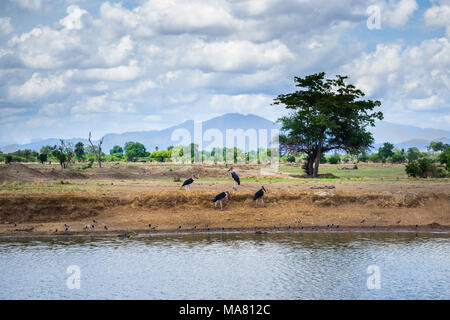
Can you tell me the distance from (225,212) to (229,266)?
1150cm

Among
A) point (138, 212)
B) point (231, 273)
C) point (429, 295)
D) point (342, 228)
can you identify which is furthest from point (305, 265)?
point (138, 212)

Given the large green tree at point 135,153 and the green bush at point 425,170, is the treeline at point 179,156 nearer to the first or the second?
the large green tree at point 135,153

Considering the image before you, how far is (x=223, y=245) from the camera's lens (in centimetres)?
2595

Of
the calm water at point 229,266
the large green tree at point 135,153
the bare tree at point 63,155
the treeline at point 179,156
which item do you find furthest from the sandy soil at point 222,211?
the large green tree at point 135,153

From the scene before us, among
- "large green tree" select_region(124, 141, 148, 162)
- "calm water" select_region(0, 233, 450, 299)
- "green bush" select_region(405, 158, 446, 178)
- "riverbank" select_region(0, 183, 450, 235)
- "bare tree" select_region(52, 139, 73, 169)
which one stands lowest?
"calm water" select_region(0, 233, 450, 299)

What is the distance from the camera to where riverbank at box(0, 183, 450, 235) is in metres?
30.6

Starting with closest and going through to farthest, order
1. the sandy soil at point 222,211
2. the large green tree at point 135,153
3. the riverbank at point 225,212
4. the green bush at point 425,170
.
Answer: the riverbank at point 225,212 → the sandy soil at point 222,211 → the green bush at point 425,170 → the large green tree at point 135,153

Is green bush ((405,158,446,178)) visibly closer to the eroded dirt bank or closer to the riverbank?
the riverbank

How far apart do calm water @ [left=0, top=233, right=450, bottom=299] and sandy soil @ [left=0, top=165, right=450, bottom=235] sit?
6.73 ft

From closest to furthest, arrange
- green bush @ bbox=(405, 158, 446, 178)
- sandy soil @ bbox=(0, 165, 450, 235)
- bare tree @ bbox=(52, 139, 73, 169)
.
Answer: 1. sandy soil @ bbox=(0, 165, 450, 235)
2. green bush @ bbox=(405, 158, 446, 178)
3. bare tree @ bbox=(52, 139, 73, 169)

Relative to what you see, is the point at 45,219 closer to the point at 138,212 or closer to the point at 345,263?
the point at 138,212

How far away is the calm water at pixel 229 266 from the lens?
17750mm

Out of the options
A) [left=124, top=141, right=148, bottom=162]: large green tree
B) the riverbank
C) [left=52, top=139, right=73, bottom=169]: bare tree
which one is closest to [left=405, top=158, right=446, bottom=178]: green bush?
the riverbank
